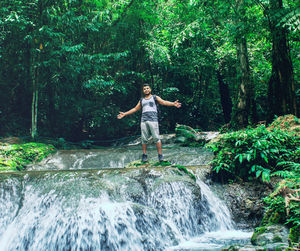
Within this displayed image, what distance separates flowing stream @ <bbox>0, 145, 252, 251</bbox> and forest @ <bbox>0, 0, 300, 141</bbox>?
6.68m

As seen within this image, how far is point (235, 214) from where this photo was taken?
605 centimetres

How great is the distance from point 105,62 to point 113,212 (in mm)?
13018

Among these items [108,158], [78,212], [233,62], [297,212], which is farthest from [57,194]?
[233,62]

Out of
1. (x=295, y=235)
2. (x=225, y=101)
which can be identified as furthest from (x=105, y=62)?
(x=295, y=235)

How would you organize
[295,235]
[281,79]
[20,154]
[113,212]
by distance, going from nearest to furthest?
[295,235] → [113,212] → [281,79] → [20,154]

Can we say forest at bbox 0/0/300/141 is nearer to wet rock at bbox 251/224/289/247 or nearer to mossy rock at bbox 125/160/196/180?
mossy rock at bbox 125/160/196/180

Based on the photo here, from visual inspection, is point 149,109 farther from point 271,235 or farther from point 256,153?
point 271,235

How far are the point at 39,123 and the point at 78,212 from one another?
12668mm

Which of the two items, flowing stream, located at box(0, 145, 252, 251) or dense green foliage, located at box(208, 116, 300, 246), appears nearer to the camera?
flowing stream, located at box(0, 145, 252, 251)

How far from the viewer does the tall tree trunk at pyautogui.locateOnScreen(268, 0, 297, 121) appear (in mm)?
8172

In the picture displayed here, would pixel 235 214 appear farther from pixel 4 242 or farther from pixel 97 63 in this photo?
pixel 97 63

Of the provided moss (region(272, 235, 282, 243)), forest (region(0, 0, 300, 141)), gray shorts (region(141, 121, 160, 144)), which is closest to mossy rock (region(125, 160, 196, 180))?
gray shorts (region(141, 121, 160, 144))

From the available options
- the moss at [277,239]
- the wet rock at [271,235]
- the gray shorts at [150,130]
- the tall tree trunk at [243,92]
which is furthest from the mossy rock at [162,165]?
the tall tree trunk at [243,92]

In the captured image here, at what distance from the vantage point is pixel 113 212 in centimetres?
501
